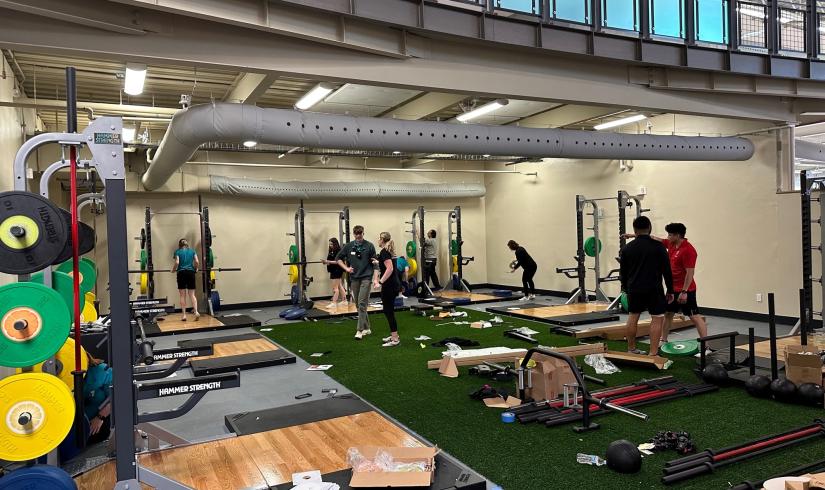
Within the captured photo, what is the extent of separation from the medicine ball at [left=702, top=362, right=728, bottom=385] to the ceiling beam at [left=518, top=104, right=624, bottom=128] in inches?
220

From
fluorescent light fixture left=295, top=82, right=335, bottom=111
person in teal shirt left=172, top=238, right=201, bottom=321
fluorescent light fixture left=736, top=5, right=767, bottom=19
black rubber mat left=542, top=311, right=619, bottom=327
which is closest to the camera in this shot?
fluorescent light fixture left=295, top=82, right=335, bottom=111

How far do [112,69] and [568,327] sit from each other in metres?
7.41

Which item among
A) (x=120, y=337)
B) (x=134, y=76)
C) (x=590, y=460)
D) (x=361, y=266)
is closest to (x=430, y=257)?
(x=361, y=266)

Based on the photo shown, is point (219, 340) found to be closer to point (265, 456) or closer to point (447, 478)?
point (265, 456)

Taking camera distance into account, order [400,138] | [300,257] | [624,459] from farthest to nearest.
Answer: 1. [300,257]
2. [400,138]
3. [624,459]

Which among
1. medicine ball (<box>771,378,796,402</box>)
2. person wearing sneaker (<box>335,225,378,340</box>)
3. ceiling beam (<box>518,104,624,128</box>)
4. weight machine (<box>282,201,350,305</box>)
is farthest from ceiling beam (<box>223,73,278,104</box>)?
medicine ball (<box>771,378,796,402</box>)

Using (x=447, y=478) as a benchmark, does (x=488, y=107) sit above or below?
above

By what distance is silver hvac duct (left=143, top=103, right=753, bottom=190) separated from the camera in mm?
A: 5543

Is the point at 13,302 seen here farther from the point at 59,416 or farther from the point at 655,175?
the point at 655,175

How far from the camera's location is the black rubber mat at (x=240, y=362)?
6345 mm

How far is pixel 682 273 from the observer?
675 cm

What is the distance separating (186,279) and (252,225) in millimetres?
2921

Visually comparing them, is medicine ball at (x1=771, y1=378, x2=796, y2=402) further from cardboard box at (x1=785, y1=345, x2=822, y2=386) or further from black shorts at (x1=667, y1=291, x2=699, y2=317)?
black shorts at (x1=667, y1=291, x2=699, y2=317)

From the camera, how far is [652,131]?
410 inches
